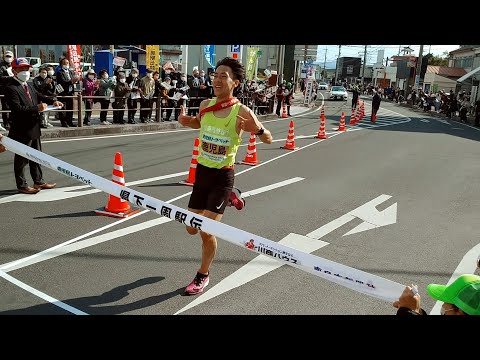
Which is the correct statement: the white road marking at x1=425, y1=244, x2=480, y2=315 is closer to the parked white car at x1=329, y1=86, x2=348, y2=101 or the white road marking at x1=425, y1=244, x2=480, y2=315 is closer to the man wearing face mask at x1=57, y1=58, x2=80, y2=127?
the man wearing face mask at x1=57, y1=58, x2=80, y2=127

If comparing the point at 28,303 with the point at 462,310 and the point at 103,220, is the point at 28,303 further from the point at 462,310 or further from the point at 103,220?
the point at 462,310

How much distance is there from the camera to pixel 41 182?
23.9ft

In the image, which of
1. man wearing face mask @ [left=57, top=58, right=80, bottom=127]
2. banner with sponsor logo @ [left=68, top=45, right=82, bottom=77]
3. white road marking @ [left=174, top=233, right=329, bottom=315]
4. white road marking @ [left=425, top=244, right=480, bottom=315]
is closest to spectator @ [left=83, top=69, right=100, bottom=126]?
man wearing face mask @ [left=57, top=58, right=80, bottom=127]

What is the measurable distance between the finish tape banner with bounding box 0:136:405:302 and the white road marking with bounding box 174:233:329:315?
2.89 ft

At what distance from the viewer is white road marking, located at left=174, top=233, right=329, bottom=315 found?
4125 mm

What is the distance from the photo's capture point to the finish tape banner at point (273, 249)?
2725 millimetres

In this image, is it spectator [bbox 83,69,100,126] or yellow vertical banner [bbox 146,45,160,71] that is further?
yellow vertical banner [bbox 146,45,160,71]

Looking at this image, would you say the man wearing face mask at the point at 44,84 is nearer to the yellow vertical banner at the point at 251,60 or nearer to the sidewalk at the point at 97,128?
the sidewalk at the point at 97,128

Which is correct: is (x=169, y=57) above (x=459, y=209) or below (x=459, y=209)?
above

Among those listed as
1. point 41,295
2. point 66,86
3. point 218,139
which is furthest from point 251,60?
point 41,295

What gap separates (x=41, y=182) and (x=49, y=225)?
187 cm
